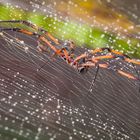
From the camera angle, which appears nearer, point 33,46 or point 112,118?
point 112,118

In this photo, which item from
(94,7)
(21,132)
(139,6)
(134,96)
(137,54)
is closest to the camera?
(21,132)

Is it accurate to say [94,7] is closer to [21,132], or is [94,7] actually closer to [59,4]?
[59,4]

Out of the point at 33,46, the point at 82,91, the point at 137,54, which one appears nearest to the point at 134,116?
the point at 82,91

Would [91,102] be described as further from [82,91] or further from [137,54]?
[137,54]

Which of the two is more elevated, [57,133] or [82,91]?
[82,91]

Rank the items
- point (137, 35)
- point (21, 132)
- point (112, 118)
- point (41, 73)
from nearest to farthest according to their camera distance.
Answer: point (21, 132), point (112, 118), point (41, 73), point (137, 35)

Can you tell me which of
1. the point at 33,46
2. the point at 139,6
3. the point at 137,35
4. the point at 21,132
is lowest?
the point at 21,132
